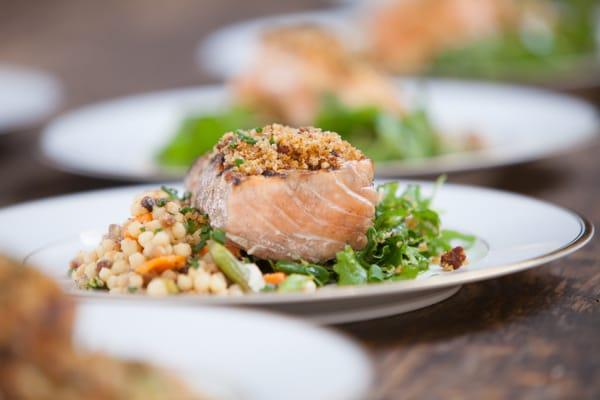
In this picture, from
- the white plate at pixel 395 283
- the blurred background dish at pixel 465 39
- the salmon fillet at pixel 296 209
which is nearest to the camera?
the white plate at pixel 395 283

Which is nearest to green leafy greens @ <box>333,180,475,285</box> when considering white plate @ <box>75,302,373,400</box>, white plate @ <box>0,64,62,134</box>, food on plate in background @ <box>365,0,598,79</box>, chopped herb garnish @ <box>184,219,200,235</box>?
chopped herb garnish @ <box>184,219,200,235</box>

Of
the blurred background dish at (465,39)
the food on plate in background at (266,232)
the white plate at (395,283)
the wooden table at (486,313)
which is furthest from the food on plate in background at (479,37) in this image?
the food on plate in background at (266,232)

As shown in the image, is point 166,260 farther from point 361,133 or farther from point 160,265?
point 361,133

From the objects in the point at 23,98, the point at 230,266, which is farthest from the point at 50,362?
the point at 23,98

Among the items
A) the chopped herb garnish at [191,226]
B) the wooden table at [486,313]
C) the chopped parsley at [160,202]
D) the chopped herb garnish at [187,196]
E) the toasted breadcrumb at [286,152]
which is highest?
the toasted breadcrumb at [286,152]

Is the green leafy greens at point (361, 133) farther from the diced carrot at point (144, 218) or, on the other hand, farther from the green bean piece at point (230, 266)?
the green bean piece at point (230, 266)

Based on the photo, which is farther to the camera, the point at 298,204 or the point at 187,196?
the point at 187,196
